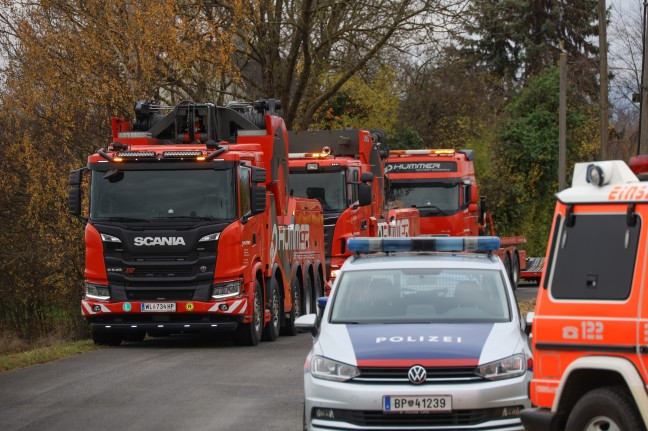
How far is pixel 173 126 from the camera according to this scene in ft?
68.5

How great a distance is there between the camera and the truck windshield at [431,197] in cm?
3219

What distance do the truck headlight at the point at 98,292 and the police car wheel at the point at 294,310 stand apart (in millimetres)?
4044

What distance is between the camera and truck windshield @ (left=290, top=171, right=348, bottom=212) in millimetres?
24672

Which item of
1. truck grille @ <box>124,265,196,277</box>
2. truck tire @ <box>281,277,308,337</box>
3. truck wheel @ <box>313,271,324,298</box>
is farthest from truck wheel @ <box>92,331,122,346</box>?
truck wheel @ <box>313,271,324,298</box>

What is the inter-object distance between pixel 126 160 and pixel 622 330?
38.5ft

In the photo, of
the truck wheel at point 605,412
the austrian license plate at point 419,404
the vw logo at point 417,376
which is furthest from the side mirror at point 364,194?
the truck wheel at point 605,412

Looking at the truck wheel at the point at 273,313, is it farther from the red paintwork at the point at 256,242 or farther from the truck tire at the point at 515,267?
the truck tire at the point at 515,267

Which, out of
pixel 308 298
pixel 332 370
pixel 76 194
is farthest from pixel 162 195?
pixel 332 370

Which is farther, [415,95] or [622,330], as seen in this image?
[415,95]

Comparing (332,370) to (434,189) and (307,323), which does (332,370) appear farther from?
(434,189)

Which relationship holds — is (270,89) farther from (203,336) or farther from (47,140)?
(203,336)

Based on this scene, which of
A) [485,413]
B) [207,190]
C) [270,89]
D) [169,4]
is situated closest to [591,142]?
[270,89]

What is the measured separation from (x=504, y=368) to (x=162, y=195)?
966cm

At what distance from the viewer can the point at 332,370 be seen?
967 centimetres
